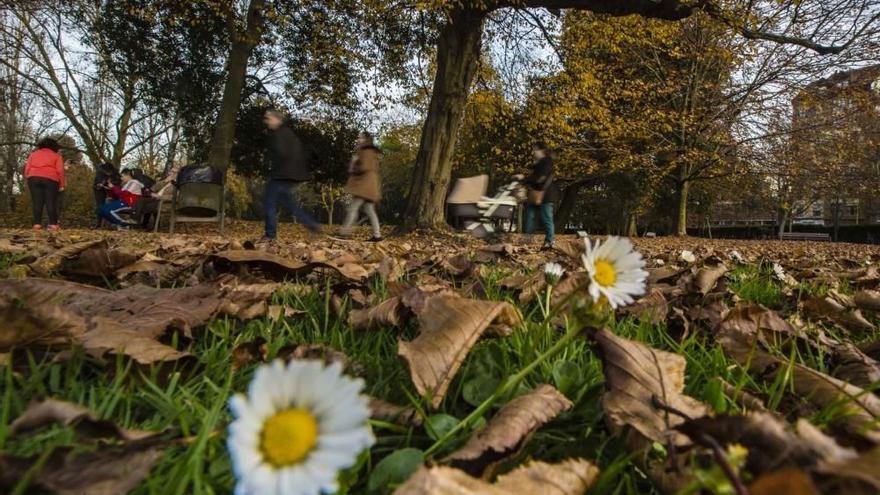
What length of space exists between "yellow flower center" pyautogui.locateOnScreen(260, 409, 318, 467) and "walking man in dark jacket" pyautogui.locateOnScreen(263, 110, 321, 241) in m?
7.63

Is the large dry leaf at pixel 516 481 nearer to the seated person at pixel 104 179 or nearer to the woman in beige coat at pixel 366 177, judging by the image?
the woman in beige coat at pixel 366 177

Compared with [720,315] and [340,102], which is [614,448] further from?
[340,102]

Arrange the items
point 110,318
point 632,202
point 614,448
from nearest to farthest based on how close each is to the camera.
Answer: point 614,448, point 110,318, point 632,202

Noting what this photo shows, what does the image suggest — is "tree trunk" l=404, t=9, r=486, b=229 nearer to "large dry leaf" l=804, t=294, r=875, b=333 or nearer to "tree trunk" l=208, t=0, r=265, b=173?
"tree trunk" l=208, t=0, r=265, b=173

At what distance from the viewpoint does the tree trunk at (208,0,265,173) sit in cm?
1358

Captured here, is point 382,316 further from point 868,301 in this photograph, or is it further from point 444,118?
point 444,118

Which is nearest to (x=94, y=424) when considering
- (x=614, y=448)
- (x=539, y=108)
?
(x=614, y=448)

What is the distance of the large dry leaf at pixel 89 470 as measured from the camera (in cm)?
54

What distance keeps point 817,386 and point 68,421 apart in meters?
1.22

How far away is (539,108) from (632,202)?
637 inches

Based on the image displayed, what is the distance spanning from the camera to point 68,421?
0.66m

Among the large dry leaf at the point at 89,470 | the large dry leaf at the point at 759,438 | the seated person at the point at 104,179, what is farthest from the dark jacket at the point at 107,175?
the large dry leaf at the point at 759,438

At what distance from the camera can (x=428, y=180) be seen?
10.7m

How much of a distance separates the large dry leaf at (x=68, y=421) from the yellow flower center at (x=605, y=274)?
0.66 m
